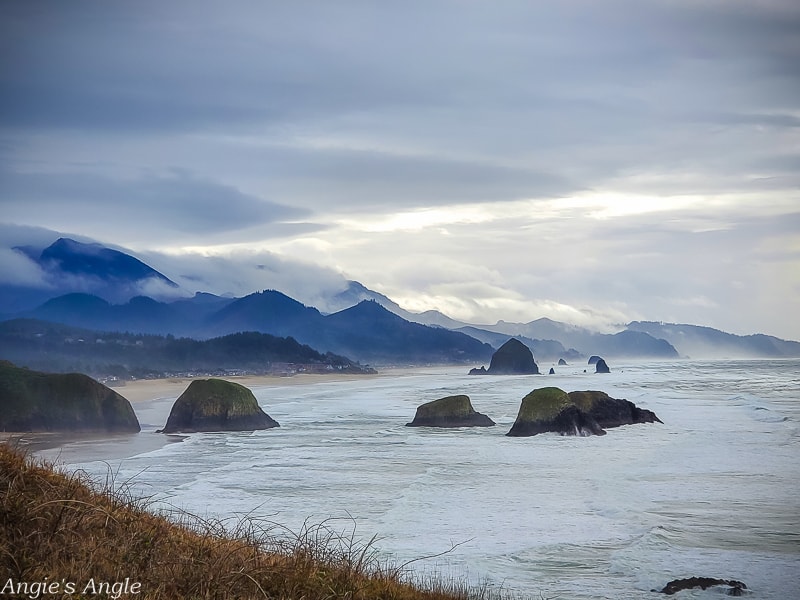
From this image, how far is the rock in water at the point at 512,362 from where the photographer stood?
4911 inches

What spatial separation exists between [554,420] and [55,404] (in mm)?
19421

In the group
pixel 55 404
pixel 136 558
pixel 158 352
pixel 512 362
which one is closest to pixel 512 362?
pixel 512 362

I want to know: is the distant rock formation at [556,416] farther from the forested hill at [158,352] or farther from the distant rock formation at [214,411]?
the forested hill at [158,352]

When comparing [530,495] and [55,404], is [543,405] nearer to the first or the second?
[530,495]

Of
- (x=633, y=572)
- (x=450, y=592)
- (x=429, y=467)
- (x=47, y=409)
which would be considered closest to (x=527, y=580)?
(x=633, y=572)

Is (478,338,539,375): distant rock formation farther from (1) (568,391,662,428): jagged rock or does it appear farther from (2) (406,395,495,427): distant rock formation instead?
(2) (406,395,495,427): distant rock formation

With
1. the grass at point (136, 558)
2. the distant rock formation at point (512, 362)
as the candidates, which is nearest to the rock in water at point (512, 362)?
the distant rock formation at point (512, 362)

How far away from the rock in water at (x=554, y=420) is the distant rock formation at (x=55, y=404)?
15843mm

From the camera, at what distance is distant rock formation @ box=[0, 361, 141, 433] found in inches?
1159

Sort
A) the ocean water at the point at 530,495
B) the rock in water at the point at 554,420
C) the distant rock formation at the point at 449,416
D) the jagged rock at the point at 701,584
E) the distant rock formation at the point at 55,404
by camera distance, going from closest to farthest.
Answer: the jagged rock at the point at 701,584 → the ocean water at the point at 530,495 → the distant rock formation at the point at 55,404 → the rock in water at the point at 554,420 → the distant rock formation at the point at 449,416

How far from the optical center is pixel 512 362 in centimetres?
12569

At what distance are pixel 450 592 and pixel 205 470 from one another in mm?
14315

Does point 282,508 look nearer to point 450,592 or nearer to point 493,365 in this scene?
point 450,592

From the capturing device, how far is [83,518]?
7137mm
